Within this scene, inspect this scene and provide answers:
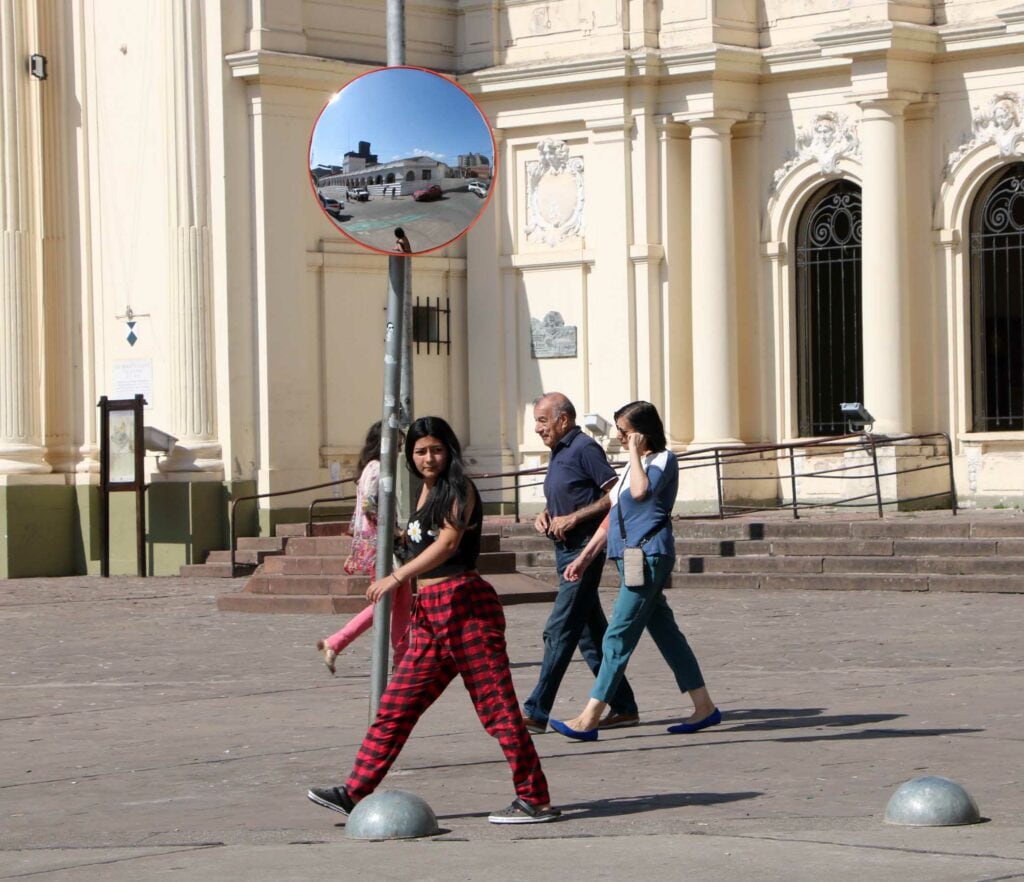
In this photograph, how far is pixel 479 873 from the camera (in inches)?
298

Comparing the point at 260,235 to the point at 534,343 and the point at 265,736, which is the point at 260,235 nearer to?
the point at 534,343

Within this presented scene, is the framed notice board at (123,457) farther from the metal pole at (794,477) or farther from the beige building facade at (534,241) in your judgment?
the metal pole at (794,477)

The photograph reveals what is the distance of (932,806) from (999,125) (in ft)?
57.2

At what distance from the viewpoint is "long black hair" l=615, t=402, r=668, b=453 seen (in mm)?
11336

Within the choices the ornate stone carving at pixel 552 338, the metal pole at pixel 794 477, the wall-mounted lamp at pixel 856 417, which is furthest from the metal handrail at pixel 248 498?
the wall-mounted lamp at pixel 856 417

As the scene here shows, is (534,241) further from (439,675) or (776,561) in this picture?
(439,675)

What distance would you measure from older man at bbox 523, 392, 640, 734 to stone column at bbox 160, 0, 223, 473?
46.7 feet

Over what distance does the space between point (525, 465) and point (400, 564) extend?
1809cm

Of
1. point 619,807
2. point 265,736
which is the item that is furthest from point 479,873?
point 265,736

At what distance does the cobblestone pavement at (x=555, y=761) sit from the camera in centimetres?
786

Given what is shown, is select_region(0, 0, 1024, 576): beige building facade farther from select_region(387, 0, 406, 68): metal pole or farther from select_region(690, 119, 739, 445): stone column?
select_region(387, 0, 406, 68): metal pole

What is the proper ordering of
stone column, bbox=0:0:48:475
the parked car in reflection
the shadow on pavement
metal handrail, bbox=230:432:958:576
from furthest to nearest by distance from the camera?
stone column, bbox=0:0:48:475
metal handrail, bbox=230:432:958:576
the parked car in reflection
the shadow on pavement

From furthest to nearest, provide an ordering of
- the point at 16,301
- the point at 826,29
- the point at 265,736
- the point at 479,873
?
the point at 16,301 → the point at 826,29 → the point at 265,736 → the point at 479,873

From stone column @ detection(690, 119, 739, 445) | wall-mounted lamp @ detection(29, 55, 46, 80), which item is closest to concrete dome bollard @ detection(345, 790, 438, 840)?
stone column @ detection(690, 119, 739, 445)
